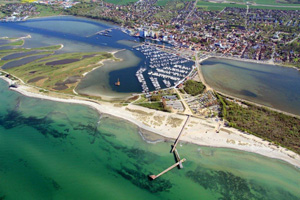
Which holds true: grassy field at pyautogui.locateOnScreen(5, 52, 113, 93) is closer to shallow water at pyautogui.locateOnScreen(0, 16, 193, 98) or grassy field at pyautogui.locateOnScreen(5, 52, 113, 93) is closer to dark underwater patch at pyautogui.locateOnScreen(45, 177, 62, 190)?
shallow water at pyautogui.locateOnScreen(0, 16, 193, 98)

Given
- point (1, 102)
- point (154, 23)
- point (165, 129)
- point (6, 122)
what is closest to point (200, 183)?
point (165, 129)

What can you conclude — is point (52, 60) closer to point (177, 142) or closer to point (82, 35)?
point (82, 35)

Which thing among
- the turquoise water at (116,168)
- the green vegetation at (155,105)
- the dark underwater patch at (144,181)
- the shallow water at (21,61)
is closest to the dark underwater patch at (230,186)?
the turquoise water at (116,168)

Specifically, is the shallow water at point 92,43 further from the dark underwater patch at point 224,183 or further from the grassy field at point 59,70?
the dark underwater patch at point 224,183

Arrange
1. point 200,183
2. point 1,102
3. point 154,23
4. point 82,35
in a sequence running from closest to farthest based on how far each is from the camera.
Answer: point 200,183, point 1,102, point 82,35, point 154,23

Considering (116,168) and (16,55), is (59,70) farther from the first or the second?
(116,168)

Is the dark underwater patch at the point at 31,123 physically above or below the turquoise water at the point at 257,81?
below

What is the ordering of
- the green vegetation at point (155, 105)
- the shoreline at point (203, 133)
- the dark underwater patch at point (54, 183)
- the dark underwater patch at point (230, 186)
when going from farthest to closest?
the green vegetation at point (155, 105), the shoreline at point (203, 133), the dark underwater patch at point (54, 183), the dark underwater patch at point (230, 186)

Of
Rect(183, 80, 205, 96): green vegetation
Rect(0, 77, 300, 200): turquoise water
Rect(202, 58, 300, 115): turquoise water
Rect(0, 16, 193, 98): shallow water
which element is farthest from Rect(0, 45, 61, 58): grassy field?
Rect(202, 58, 300, 115): turquoise water
